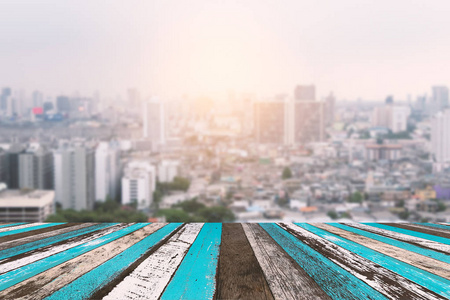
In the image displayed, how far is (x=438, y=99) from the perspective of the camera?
372 inches

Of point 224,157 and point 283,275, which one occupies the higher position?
point 283,275

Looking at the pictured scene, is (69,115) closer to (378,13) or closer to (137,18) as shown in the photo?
(137,18)

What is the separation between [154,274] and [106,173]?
1262 cm

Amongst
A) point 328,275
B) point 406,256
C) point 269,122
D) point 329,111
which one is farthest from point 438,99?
point 328,275

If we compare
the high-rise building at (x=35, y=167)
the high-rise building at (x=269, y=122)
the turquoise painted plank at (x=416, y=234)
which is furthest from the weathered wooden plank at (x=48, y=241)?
the high-rise building at (x=35, y=167)

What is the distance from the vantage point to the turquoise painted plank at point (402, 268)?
54 cm

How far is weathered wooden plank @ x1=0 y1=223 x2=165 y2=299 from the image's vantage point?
497mm

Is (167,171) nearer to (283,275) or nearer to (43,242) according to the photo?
(43,242)

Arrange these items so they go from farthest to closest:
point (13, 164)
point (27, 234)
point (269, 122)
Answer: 1. point (269, 122)
2. point (13, 164)
3. point (27, 234)

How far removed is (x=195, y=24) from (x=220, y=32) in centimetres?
99

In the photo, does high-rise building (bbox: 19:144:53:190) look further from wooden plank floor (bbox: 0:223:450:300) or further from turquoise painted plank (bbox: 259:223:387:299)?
turquoise painted plank (bbox: 259:223:387:299)

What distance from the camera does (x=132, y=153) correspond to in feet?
41.3

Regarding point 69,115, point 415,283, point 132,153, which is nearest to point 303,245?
point 415,283

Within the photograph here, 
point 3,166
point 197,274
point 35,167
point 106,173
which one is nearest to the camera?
point 197,274
